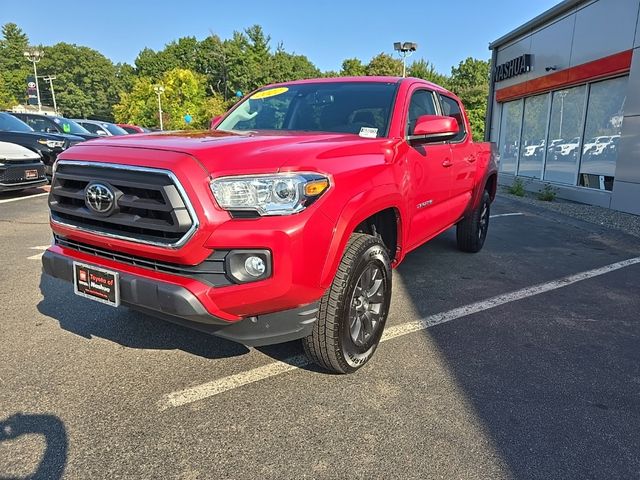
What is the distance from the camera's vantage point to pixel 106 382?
2752 mm

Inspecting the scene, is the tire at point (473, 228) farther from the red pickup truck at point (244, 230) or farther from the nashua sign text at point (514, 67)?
the nashua sign text at point (514, 67)

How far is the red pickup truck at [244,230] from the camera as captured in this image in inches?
87.5

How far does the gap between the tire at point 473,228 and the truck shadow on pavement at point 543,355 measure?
16 cm

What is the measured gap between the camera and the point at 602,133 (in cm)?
1083

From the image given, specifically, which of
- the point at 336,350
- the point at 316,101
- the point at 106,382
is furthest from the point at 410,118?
the point at 106,382

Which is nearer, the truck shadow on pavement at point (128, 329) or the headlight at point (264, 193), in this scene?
the headlight at point (264, 193)

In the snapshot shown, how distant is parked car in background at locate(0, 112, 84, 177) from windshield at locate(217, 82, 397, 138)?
7789 millimetres

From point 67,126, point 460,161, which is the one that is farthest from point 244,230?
point 67,126

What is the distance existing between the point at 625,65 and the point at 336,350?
1036 centimetres

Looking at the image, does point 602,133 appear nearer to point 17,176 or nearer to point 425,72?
point 17,176

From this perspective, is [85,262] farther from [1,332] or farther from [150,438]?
[1,332]

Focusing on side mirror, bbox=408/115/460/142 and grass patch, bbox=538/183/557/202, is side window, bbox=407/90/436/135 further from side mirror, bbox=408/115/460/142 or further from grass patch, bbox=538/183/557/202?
grass patch, bbox=538/183/557/202

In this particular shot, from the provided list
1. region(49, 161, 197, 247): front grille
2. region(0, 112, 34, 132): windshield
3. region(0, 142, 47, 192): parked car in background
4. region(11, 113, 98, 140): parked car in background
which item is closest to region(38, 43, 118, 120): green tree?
region(11, 113, 98, 140): parked car in background

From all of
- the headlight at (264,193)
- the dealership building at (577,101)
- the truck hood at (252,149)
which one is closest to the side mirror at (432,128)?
the truck hood at (252,149)
